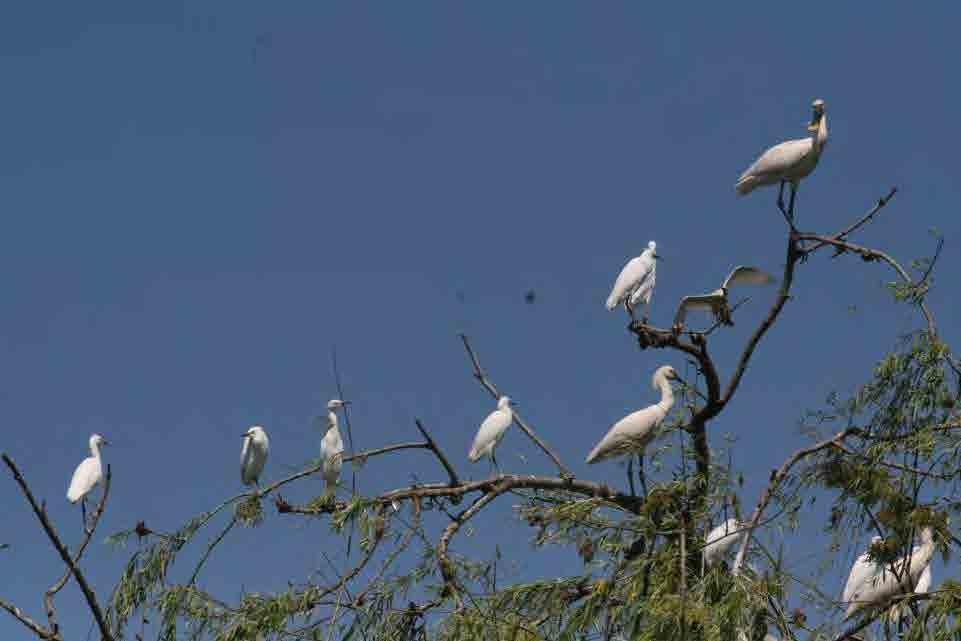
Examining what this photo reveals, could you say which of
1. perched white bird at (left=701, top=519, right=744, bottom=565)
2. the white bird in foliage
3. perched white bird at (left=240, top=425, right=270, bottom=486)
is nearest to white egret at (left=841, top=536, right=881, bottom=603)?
perched white bird at (left=701, top=519, right=744, bottom=565)

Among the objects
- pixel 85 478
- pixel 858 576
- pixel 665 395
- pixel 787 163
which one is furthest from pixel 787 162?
pixel 85 478

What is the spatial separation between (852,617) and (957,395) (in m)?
0.89

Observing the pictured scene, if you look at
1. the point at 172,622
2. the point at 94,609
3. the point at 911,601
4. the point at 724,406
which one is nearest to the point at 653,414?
the point at 724,406

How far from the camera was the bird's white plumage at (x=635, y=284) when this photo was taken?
8.27 m

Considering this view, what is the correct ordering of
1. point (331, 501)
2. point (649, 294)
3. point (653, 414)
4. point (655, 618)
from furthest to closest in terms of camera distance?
point (649, 294), point (653, 414), point (331, 501), point (655, 618)

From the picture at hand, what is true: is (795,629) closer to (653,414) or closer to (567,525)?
(567,525)

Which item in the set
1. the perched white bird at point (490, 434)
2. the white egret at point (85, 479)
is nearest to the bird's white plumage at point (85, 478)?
the white egret at point (85, 479)

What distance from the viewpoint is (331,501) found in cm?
633

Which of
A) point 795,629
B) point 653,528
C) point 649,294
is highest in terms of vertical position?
point 649,294

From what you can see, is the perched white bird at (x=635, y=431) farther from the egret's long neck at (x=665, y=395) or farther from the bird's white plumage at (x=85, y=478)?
the bird's white plumage at (x=85, y=478)

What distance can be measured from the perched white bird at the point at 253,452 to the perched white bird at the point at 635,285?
2.89 metres

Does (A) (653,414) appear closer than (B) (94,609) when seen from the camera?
No

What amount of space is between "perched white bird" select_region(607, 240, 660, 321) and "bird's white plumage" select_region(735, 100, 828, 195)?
92cm

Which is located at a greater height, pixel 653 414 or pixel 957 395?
pixel 653 414
